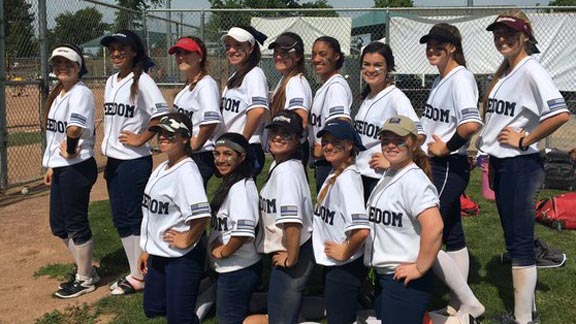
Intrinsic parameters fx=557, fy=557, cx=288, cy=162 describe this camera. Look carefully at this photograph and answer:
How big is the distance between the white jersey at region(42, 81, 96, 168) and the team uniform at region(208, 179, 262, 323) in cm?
134

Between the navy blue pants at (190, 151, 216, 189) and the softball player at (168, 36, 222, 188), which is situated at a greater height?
the softball player at (168, 36, 222, 188)

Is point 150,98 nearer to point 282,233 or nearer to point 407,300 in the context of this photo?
point 282,233

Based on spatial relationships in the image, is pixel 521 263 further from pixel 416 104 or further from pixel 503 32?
pixel 416 104

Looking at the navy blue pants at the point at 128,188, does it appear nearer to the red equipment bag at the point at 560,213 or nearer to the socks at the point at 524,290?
the socks at the point at 524,290

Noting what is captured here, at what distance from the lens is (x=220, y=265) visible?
358cm

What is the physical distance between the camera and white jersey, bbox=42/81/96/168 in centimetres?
420

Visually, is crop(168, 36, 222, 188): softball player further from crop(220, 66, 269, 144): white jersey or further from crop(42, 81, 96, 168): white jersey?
crop(42, 81, 96, 168): white jersey

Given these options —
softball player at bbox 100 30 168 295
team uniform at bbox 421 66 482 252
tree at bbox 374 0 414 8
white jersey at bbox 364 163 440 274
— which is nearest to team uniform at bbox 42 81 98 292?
softball player at bbox 100 30 168 295

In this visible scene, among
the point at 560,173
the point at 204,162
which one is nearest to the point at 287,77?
the point at 204,162

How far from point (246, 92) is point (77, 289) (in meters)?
2.05

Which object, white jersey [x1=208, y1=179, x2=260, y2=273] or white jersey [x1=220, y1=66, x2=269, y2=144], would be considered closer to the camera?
white jersey [x1=208, y1=179, x2=260, y2=273]

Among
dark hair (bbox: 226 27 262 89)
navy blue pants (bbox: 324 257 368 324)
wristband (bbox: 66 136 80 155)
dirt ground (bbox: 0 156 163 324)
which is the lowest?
dirt ground (bbox: 0 156 163 324)

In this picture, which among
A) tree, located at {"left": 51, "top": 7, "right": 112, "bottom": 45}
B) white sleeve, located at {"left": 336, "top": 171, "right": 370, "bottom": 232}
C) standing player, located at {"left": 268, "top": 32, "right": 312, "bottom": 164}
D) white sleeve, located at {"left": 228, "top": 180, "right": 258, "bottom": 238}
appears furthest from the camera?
tree, located at {"left": 51, "top": 7, "right": 112, "bottom": 45}

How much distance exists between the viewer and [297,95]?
409cm
